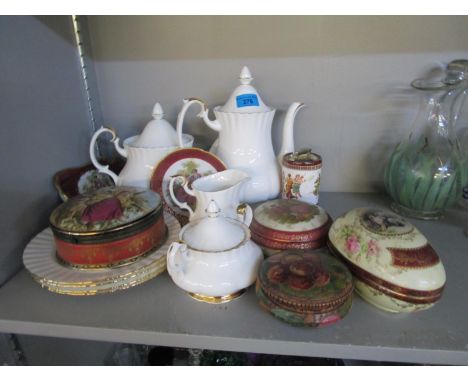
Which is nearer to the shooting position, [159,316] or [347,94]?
[159,316]

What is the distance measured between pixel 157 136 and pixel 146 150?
0.04m

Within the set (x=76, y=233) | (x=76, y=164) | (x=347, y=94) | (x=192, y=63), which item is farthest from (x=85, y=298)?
(x=347, y=94)

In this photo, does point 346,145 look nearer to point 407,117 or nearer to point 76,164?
point 407,117

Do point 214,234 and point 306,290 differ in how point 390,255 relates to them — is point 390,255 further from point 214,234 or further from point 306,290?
point 214,234

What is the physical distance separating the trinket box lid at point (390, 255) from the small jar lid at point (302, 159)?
16 centimetres

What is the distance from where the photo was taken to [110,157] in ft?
2.54

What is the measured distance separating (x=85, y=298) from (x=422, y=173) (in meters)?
0.57

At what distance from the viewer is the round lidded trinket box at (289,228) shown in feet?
1.57

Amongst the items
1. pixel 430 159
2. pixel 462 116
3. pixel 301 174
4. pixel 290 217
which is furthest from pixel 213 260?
pixel 462 116

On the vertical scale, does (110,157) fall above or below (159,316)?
above

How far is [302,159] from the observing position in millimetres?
604

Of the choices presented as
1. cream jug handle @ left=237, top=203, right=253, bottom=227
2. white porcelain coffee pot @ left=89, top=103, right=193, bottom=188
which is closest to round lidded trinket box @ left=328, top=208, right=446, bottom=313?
cream jug handle @ left=237, top=203, right=253, bottom=227

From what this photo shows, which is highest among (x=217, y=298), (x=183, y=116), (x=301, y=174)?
(x=183, y=116)

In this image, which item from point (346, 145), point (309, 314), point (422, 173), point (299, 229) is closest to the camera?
point (309, 314)
